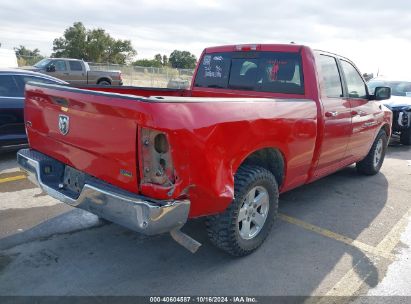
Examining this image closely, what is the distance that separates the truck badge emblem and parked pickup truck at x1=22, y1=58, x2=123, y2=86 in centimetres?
1555

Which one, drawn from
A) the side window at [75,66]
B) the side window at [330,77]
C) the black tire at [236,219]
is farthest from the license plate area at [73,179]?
the side window at [75,66]

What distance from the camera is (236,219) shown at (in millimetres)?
3258

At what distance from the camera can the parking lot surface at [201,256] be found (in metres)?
3.12

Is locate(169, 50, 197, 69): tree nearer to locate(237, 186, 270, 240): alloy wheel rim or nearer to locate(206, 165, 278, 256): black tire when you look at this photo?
locate(237, 186, 270, 240): alloy wheel rim

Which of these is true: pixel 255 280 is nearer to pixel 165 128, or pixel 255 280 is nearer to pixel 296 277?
pixel 296 277

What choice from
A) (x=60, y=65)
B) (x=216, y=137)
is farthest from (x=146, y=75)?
(x=216, y=137)

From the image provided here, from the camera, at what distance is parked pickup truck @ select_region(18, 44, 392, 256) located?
8.77 feet

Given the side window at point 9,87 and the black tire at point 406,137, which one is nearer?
the side window at point 9,87

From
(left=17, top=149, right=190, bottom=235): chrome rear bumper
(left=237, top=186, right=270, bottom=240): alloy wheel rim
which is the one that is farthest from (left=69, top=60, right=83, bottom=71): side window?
(left=237, top=186, right=270, bottom=240): alloy wheel rim

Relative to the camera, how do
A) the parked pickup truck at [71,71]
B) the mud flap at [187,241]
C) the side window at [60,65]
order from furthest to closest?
the side window at [60,65] < the parked pickup truck at [71,71] < the mud flap at [187,241]

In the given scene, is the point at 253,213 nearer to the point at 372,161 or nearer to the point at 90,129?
the point at 90,129

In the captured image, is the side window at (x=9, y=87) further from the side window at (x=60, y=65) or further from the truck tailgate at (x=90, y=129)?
the side window at (x=60, y=65)

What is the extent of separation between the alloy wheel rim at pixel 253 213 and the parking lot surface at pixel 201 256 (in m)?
0.24

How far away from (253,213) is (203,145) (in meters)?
1.11
